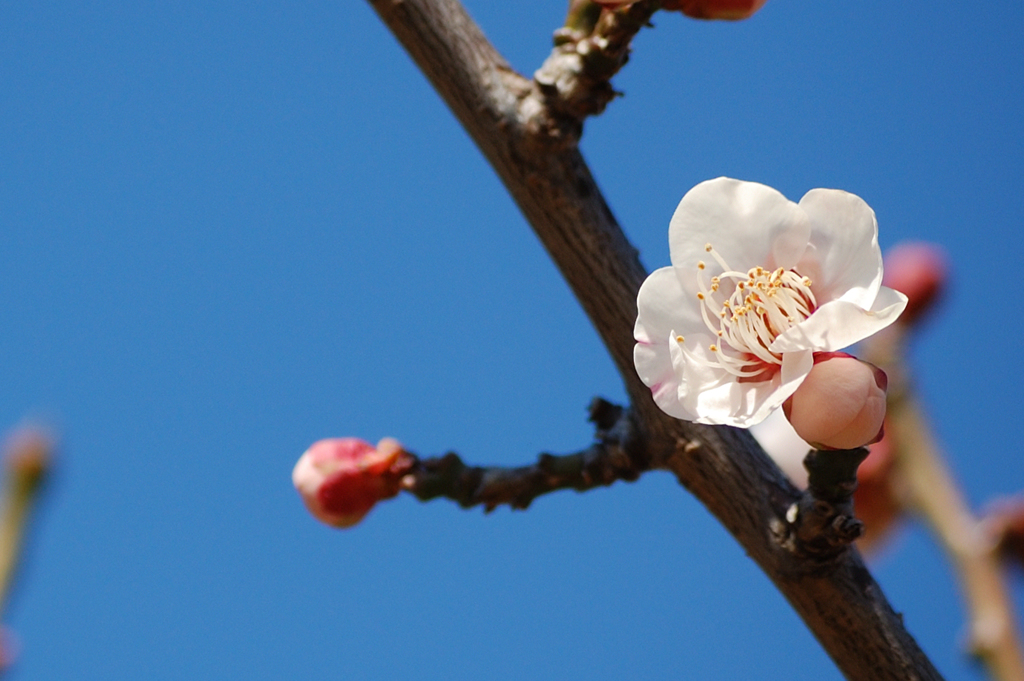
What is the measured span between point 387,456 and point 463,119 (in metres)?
0.28

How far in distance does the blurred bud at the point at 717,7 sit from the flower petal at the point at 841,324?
0.20 meters

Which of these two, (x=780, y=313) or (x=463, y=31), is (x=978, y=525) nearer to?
(x=780, y=313)

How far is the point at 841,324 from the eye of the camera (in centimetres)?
49

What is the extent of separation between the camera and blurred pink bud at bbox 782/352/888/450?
1.62 ft

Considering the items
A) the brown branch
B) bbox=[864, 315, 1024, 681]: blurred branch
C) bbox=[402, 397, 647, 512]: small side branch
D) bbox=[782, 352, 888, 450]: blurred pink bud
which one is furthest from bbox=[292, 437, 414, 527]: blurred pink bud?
bbox=[864, 315, 1024, 681]: blurred branch

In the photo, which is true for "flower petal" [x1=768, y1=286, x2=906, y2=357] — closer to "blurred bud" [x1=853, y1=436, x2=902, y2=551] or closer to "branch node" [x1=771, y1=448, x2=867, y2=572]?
"branch node" [x1=771, y1=448, x2=867, y2=572]

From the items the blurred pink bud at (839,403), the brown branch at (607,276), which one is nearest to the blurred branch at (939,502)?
the brown branch at (607,276)

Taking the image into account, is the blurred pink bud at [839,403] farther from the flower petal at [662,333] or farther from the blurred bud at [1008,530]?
the blurred bud at [1008,530]

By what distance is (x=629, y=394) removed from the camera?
2.06ft

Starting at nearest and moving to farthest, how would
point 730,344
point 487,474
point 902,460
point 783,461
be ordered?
point 730,344 < point 487,474 < point 783,461 < point 902,460

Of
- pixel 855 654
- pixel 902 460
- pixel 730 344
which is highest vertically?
pixel 902 460

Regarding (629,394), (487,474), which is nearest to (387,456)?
(487,474)

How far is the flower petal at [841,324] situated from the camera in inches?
19.0

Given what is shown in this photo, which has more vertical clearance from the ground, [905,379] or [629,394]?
[905,379]
